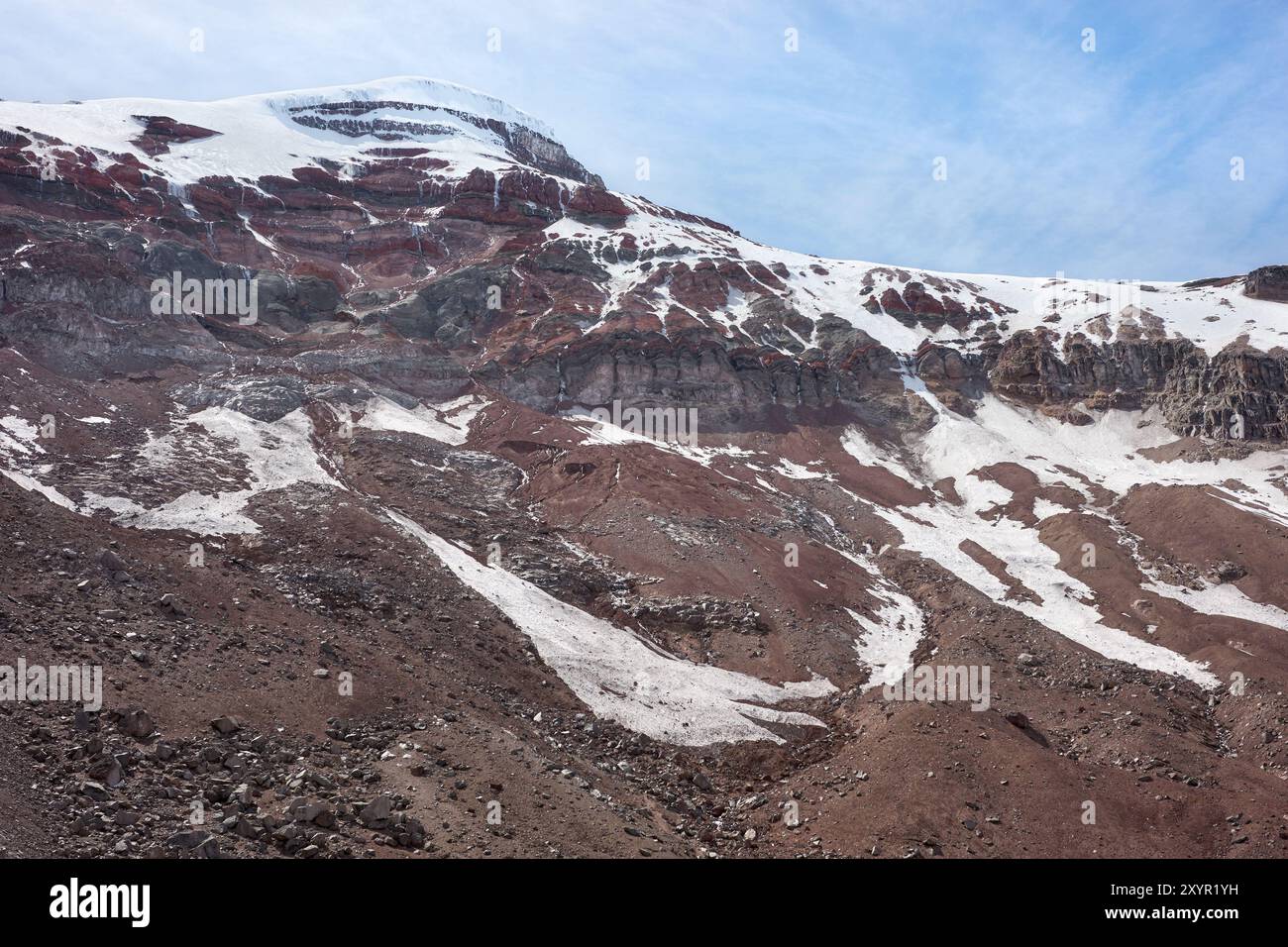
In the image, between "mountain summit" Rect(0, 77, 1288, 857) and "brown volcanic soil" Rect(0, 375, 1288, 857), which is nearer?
"brown volcanic soil" Rect(0, 375, 1288, 857)

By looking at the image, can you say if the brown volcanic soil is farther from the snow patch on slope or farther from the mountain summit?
the snow patch on slope

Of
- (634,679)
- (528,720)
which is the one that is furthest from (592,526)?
(528,720)

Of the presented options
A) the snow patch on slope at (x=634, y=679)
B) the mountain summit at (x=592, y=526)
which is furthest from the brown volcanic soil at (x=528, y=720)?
the snow patch on slope at (x=634, y=679)

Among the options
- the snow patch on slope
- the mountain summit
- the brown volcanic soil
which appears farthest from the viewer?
the snow patch on slope

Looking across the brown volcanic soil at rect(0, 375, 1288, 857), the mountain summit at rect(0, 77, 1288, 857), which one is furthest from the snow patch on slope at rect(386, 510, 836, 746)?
the brown volcanic soil at rect(0, 375, 1288, 857)

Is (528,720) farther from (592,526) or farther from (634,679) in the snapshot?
(592,526)

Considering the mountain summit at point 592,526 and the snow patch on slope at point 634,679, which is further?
the snow patch on slope at point 634,679

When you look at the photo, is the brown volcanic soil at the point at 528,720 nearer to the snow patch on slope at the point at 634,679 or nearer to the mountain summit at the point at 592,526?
the mountain summit at the point at 592,526

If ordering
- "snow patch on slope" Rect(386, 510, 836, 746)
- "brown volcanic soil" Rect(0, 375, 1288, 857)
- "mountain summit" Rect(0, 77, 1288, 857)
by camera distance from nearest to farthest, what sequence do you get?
"brown volcanic soil" Rect(0, 375, 1288, 857) < "mountain summit" Rect(0, 77, 1288, 857) < "snow patch on slope" Rect(386, 510, 836, 746)

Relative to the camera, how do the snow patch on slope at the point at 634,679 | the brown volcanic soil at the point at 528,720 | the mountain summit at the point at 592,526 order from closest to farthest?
the brown volcanic soil at the point at 528,720 → the mountain summit at the point at 592,526 → the snow patch on slope at the point at 634,679

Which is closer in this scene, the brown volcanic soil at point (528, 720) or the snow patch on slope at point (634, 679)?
the brown volcanic soil at point (528, 720)

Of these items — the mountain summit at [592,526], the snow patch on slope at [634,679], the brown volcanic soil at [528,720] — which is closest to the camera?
the brown volcanic soil at [528,720]

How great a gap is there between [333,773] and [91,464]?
32000 millimetres

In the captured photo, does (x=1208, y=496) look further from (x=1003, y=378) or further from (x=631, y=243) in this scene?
(x=631, y=243)
